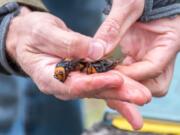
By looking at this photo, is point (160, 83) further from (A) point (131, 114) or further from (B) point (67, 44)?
(B) point (67, 44)

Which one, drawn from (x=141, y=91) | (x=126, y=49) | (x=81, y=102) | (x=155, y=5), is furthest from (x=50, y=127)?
(x=141, y=91)

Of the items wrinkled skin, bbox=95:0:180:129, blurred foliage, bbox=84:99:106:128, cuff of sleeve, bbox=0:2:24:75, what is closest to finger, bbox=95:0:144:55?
wrinkled skin, bbox=95:0:180:129

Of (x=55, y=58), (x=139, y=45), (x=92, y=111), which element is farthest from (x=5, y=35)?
(x=92, y=111)

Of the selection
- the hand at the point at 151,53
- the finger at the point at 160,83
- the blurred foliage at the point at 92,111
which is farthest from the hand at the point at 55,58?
the blurred foliage at the point at 92,111

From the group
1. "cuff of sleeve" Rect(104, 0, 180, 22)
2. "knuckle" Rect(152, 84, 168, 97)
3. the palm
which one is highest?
"cuff of sleeve" Rect(104, 0, 180, 22)

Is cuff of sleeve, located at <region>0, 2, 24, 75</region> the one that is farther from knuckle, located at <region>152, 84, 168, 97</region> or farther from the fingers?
knuckle, located at <region>152, 84, 168, 97</region>

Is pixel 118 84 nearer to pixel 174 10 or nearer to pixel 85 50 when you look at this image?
pixel 85 50

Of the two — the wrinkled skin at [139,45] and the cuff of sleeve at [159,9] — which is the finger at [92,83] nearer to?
the wrinkled skin at [139,45]
